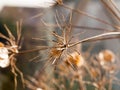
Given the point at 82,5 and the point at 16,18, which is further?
the point at 16,18

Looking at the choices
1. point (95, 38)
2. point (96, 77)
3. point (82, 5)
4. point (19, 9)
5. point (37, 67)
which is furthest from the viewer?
point (19, 9)

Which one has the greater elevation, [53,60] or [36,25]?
[36,25]

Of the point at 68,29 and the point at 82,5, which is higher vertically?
the point at 82,5

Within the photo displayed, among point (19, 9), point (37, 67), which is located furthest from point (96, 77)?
point (19, 9)

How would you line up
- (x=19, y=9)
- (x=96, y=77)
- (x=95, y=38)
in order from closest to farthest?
(x=95, y=38), (x=96, y=77), (x=19, y=9)

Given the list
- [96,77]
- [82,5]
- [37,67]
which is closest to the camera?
[96,77]

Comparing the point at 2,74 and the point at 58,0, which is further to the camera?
the point at 2,74

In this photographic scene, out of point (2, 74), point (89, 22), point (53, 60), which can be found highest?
point (89, 22)

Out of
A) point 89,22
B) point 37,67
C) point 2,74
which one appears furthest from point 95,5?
point 2,74

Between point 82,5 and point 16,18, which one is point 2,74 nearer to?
point 16,18

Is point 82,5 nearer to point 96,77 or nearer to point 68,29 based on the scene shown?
point 96,77
